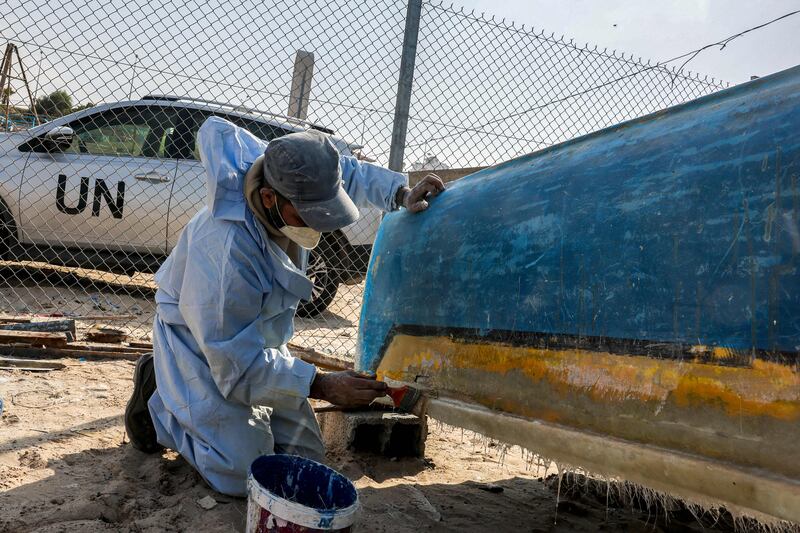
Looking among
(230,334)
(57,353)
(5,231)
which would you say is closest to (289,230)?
(230,334)

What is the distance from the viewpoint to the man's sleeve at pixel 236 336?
217cm

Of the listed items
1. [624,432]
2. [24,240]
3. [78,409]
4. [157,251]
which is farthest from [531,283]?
[24,240]

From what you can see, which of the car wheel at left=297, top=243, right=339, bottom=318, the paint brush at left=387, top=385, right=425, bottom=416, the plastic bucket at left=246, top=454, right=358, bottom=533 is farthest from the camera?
the car wheel at left=297, top=243, right=339, bottom=318

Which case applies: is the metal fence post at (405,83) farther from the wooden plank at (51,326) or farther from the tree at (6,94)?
the tree at (6,94)

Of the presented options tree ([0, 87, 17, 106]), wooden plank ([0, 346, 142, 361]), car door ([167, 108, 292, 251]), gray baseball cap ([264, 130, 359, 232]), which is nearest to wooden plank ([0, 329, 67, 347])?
wooden plank ([0, 346, 142, 361])

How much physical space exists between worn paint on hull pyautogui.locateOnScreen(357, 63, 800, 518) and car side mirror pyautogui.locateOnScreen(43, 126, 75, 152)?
4.12 meters

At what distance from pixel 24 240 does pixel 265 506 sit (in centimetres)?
482

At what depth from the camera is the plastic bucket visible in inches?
67.0

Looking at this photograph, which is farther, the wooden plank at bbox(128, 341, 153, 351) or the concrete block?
the wooden plank at bbox(128, 341, 153, 351)

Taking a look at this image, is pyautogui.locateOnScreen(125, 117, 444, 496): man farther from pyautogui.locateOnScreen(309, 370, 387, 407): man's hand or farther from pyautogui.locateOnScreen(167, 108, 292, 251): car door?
pyautogui.locateOnScreen(167, 108, 292, 251): car door

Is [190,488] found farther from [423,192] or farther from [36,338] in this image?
[36,338]

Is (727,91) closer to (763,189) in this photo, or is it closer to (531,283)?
(763,189)

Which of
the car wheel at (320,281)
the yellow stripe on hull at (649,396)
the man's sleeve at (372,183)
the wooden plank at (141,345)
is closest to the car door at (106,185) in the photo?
the car wheel at (320,281)

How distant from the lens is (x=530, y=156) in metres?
2.21
